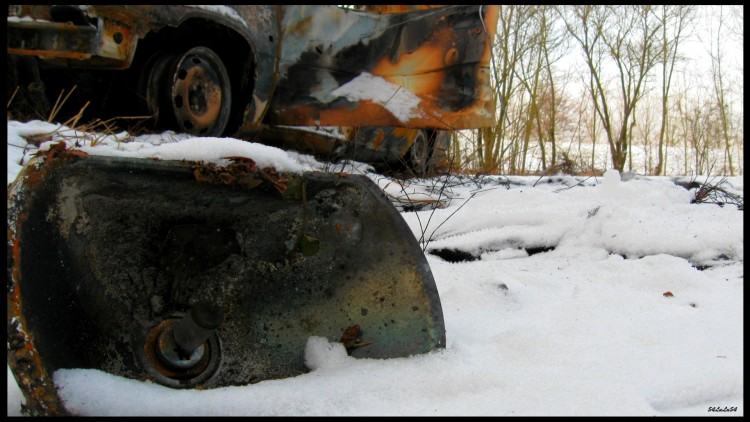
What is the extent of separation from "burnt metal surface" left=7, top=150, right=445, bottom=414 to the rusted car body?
191 cm

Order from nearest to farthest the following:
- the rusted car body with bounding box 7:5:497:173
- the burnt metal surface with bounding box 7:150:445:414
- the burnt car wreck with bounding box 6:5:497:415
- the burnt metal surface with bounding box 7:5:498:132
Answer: the burnt car wreck with bounding box 6:5:497:415 → the burnt metal surface with bounding box 7:150:445:414 → the rusted car body with bounding box 7:5:497:173 → the burnt metal surface with bounding box 7:5:498:132

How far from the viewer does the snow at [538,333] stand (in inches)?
45.3

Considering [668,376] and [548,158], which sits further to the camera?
[548,158]

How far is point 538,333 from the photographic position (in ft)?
5.00

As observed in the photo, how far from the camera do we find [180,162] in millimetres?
1250

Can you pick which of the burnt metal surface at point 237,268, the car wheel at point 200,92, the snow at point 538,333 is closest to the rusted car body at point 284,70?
the car wheel at point 200,92

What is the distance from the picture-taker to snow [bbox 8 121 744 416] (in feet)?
3.77

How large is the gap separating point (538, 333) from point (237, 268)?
2.47 ft

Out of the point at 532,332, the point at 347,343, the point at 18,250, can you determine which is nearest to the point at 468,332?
the point at 532,332

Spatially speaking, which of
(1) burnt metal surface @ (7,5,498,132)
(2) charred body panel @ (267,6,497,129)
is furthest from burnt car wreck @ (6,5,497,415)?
(2) charred body panel @ (267,6,497,129)

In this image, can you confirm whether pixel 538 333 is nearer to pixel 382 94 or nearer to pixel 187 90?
pixel 187 90

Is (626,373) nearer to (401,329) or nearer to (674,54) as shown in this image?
(401,329)

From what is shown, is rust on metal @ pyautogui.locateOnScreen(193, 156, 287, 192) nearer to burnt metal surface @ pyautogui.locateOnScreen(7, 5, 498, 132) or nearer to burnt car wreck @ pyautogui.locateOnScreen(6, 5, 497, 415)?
burnt car wreck @ pyautogui.locateOnScreen(6, 5, 497, 415)

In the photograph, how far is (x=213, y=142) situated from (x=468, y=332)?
0.78 meters
